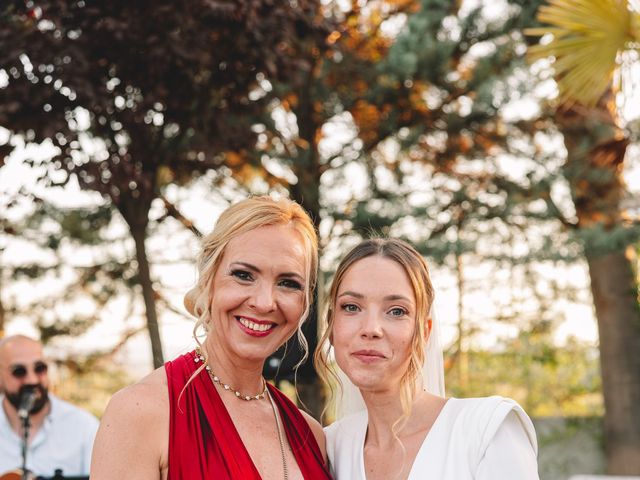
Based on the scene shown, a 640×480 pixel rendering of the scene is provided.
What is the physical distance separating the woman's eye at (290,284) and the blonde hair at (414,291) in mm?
150

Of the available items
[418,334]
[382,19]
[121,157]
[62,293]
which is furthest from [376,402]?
[62,293]

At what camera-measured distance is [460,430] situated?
2.83 meters

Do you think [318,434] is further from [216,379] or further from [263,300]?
[263,300]

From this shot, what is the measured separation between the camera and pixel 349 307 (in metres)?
3.04

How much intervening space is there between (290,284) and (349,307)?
22 centimetres

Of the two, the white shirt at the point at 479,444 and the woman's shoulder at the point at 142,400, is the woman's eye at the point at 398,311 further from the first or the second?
the woman's shoulder at the point at 142,400

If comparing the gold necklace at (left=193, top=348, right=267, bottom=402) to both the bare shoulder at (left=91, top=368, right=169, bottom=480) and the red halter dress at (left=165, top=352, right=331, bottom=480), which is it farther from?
Answer: the bare shoulder at (left=91, top=368, right=169, bottom=480)

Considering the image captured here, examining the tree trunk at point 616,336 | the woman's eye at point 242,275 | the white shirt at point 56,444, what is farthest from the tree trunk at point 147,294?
the tree trunk at point 616,336

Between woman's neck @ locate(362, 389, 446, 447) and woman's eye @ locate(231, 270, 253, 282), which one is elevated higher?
woman's eye @ locate(231, 270, 253, 282)

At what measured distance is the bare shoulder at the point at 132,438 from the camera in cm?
260

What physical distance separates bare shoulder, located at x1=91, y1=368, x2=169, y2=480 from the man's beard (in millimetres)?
3353

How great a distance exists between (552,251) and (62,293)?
21.3 ft

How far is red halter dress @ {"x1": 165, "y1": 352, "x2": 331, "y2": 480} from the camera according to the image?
272cm

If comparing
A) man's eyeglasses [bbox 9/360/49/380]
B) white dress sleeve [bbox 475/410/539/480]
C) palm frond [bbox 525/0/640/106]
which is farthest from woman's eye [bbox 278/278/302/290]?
palm frond [bbox 525/0/640/106]
